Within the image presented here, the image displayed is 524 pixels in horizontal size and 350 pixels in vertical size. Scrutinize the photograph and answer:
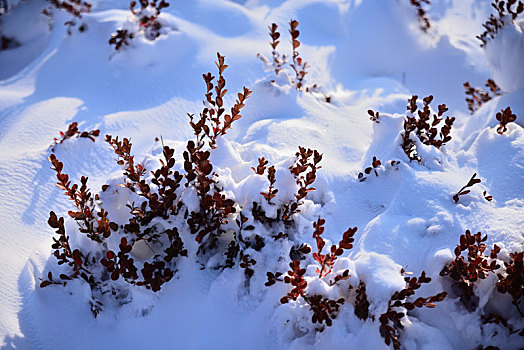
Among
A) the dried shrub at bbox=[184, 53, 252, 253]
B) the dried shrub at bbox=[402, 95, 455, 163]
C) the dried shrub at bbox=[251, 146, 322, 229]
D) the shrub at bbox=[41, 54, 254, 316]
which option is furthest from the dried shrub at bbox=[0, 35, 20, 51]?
the dried shrub at bbox=[402, 95, 455, 163]

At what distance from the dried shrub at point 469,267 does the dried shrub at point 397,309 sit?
0.24 meters

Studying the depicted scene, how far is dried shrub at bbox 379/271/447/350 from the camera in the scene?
1.91m

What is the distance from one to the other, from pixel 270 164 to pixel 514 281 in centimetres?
183

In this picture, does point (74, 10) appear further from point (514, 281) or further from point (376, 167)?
point (514, 281)

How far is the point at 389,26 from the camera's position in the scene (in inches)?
231

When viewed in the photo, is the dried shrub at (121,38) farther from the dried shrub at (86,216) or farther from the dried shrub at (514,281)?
the dried shrub at (514,281)

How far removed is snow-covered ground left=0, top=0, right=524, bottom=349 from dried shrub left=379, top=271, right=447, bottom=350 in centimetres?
8

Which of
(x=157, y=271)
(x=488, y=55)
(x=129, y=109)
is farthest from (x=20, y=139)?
(x=488, y=55)

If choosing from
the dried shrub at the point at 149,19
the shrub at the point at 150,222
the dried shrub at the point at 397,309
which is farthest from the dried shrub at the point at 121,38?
the dried shrub at the point at 397,309

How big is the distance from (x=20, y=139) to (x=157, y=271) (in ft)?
8.11

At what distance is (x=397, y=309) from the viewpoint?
200cm

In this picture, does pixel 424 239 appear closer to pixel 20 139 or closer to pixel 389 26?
pixel 20 139

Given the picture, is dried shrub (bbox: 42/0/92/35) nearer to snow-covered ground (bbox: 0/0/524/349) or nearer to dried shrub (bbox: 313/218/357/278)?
snow-covered ground (bbox: 0/0/524/349)

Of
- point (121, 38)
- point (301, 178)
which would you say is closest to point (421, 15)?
point (121, 38)
